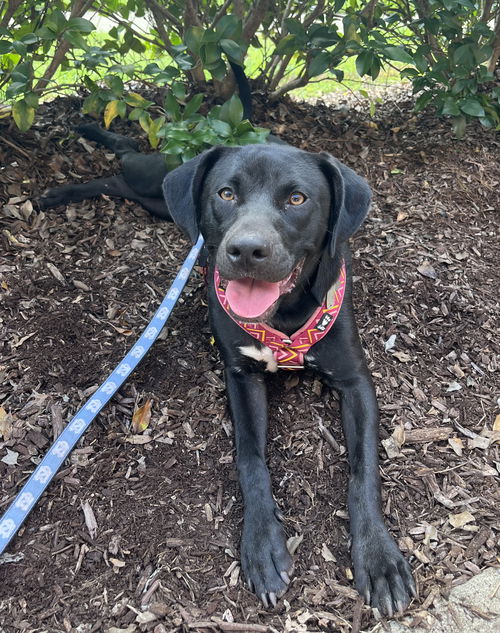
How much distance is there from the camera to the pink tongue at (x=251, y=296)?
2.39 metres

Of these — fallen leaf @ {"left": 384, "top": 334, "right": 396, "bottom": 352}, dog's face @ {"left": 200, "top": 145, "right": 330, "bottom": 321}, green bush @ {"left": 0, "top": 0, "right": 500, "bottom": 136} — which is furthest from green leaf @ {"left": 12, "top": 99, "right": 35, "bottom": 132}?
fallen leaf @ {"left": 384, "top": 334, "right": 396, "bottom": 352}

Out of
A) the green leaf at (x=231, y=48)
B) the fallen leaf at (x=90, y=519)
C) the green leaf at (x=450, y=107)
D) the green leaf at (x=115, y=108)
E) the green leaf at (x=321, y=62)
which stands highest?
the green leaf at (x=231, y=48)

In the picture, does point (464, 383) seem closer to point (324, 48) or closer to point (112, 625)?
point (112, 625)

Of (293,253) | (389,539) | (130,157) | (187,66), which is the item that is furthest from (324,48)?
(389,539)

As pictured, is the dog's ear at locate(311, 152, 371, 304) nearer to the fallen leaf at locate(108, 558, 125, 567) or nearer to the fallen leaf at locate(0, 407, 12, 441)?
the fallen leaf at locate(108, 558, 125, 567)

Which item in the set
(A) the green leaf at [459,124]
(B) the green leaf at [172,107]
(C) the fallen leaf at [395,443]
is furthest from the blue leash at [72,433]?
(A) the green leaf at [459,124]

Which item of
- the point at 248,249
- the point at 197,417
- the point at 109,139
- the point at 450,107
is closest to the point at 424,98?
the point at 450,107

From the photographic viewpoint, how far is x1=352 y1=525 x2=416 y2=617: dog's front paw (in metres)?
2.05

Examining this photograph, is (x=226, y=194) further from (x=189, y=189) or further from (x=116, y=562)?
Result: (x=116, y=562)

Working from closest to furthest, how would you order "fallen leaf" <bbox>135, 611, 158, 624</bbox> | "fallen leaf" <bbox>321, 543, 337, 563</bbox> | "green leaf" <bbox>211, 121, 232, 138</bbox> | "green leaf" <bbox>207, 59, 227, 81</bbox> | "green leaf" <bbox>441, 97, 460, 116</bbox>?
"fallen leaf" <bbox>135, 611, 158, 624</bbox>, "fallen leaf" <bbox>321, 543, 337, 563</bbox>, "green leaf" <bbox>211, 121, 232, 138</bbox>, "green leaf" <bbox>207, 59, 227, 81</bbox>, "green leaf" <bbox>441, 97, 460, 116</bbox>

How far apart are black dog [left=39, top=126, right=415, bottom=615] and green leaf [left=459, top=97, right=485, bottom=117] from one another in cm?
184

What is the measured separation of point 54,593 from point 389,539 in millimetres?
1198

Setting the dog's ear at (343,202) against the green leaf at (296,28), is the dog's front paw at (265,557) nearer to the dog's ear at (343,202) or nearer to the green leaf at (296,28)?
the dog's ear at (343,202)

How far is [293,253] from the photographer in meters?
2.40
